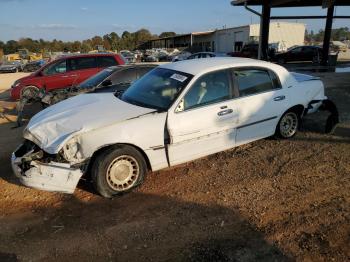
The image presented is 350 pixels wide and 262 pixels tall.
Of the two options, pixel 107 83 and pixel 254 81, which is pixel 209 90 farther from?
pixel 107 83

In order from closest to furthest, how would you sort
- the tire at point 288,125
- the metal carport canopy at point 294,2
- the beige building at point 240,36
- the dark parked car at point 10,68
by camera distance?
the tire at point 288,125 → the metal carport canopy at point 294,2 → the dark parked car at point 10,68 → the beige building at point 240,36

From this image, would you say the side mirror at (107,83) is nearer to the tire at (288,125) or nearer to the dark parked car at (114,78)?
the dark parked car at (114,78)

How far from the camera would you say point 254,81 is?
599 cm

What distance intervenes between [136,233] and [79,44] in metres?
78.8

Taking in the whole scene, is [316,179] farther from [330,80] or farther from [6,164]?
[330,80]

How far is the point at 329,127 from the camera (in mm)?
7195

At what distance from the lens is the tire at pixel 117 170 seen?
15.1 ft

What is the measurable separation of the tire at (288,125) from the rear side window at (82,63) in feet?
26.0

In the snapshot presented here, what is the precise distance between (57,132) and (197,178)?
6.70 ft

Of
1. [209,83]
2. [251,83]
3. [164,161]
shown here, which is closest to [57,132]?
[164,161]

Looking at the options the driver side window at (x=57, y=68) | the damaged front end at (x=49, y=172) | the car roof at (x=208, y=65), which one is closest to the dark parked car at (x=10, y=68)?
the driver side window at (x=57, y=68)

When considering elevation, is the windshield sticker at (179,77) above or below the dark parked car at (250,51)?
above

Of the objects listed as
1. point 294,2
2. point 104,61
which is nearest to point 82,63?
point 104,61

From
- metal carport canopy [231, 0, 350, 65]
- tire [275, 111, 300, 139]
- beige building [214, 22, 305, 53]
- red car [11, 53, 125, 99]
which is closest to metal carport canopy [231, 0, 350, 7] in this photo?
metal carport canopy [231, 0, 350, 65]
